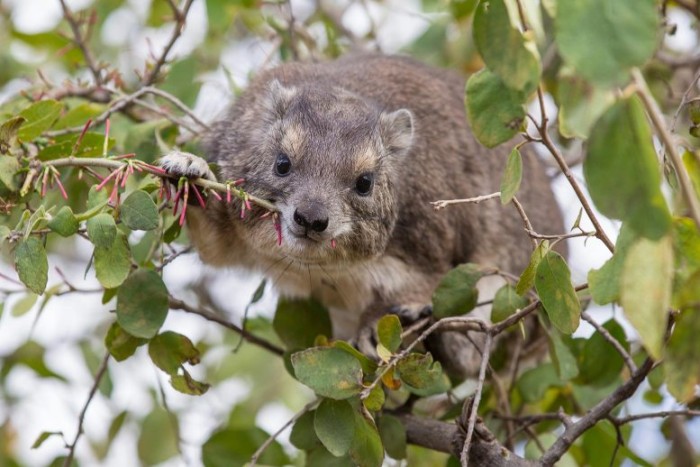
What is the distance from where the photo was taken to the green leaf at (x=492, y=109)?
9.89ft

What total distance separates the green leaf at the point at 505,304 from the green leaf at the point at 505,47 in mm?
1498

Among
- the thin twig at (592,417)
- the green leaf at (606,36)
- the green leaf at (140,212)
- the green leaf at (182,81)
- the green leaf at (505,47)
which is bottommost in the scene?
the thin twig at (592,417)

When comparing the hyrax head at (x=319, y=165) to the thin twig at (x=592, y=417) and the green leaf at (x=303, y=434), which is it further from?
the thin twig at (x=592, y=417)

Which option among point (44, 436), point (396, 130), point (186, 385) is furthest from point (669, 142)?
point (396, 130)

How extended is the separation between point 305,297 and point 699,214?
3.25 metres

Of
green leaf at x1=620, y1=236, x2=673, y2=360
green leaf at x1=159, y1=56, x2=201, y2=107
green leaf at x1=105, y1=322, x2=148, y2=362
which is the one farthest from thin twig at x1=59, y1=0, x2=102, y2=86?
green leaf at x1=620, y1=236, x2=673, y2=360

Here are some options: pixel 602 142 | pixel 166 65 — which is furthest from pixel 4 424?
pixel 602 142

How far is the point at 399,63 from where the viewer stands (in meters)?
6.42

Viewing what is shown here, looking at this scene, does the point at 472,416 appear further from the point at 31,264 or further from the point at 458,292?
the point at 31,264

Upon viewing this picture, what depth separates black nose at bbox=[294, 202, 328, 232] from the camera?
4.55 metres

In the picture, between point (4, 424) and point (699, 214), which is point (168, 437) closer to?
point (4, 424)

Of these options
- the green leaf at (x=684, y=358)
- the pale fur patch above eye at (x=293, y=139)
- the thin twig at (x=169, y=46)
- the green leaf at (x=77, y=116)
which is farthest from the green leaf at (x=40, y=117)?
the green leaf at (x=684, y=358)

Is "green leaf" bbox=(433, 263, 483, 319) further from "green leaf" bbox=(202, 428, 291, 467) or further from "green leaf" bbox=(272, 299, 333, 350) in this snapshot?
"green leaf" bbox=(202, 428, 291, 467)

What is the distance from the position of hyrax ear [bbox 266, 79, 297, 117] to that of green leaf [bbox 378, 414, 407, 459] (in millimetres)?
1759
